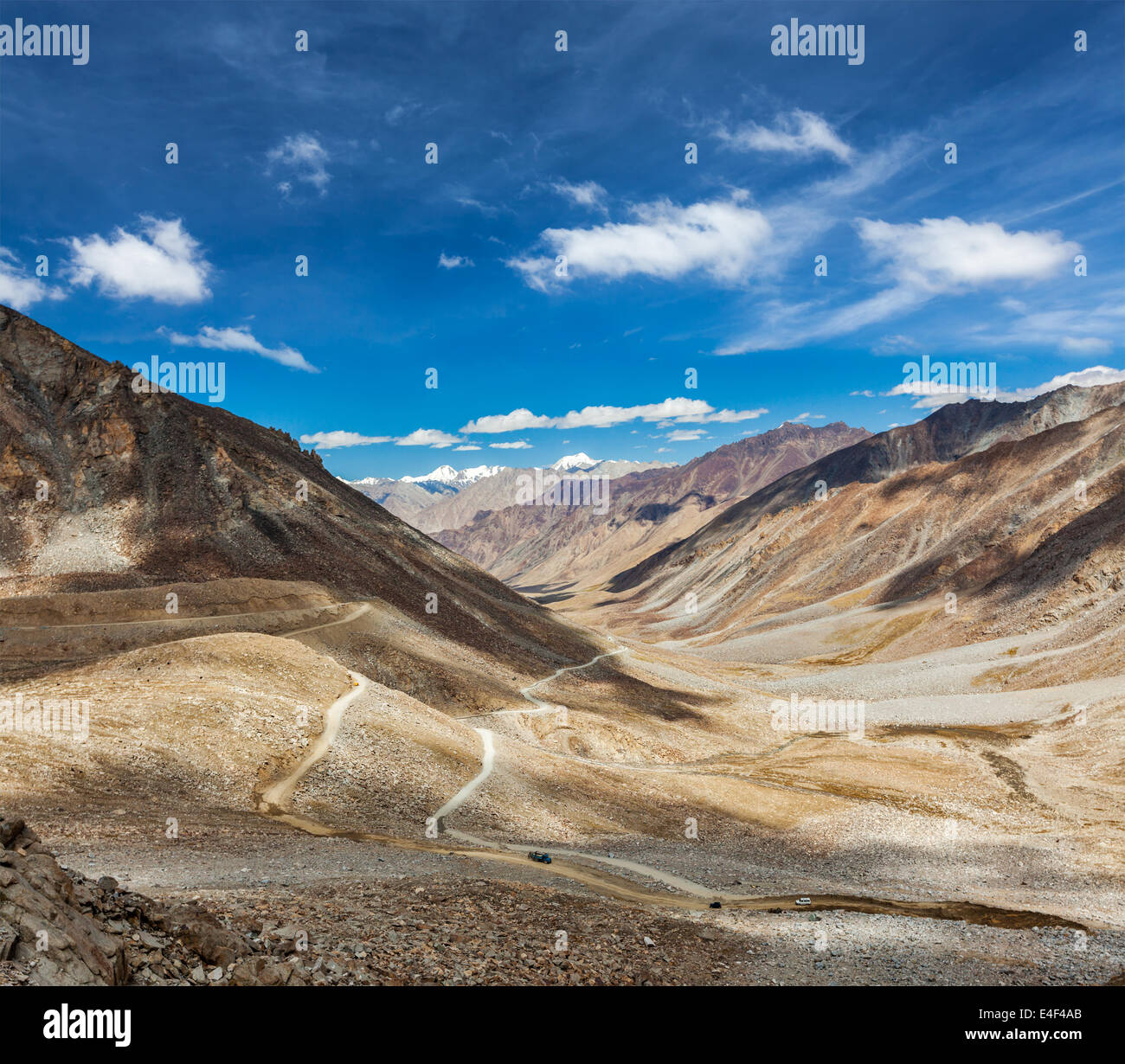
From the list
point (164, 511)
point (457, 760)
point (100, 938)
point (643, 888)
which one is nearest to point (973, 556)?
point (457, 760)

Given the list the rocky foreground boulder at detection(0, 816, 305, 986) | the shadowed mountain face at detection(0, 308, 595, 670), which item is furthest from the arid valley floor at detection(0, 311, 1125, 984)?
the shadowed mountain face at detection(0, 308, 595, 670)

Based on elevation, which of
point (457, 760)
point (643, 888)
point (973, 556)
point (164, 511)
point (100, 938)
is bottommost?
point (643, 888)

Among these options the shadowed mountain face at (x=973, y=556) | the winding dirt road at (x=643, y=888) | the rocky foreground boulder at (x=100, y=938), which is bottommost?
the winding dirt road at (x=643, y=888)

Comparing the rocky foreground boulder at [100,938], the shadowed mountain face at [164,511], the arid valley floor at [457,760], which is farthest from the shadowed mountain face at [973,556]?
the rocky foreground boulder at [100,938]

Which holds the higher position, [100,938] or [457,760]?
[100,938]

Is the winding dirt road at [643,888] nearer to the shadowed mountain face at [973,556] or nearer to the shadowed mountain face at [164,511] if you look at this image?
the shadowed mountain face at [164,511]

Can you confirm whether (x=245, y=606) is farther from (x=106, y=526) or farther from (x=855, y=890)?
(x=855, y=890)

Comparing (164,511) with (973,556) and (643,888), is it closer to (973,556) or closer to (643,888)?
(643,888)
